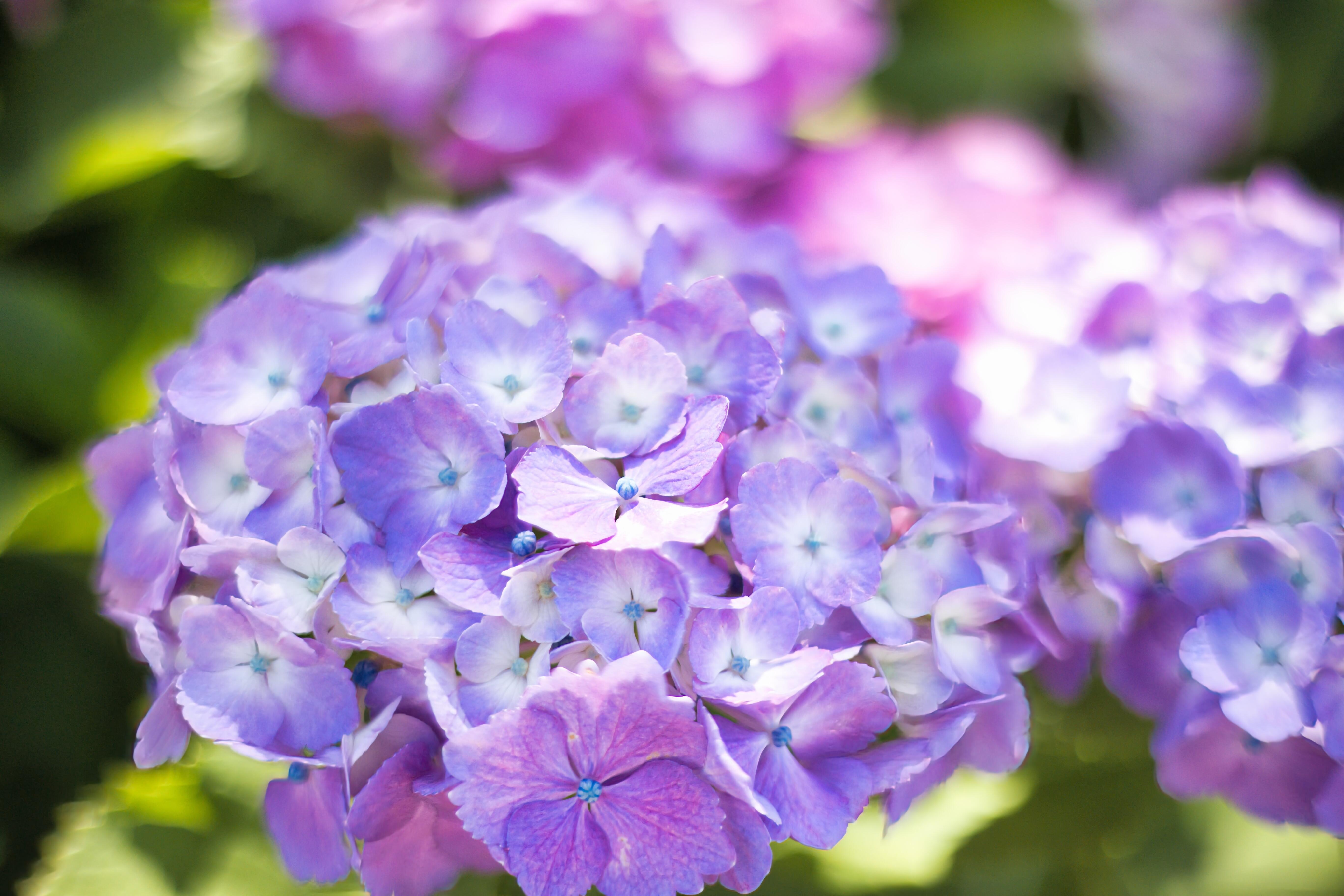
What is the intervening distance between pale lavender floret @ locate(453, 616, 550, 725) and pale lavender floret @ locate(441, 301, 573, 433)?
3.2 inches

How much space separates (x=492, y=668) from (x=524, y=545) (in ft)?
0.16

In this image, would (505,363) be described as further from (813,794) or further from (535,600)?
(813,794)

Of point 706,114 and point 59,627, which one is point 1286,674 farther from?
point 59,627

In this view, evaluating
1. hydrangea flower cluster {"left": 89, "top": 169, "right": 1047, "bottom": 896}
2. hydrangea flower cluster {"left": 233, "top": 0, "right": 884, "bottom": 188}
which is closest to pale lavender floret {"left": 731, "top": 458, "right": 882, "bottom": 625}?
hydrangea flower cluster {"left": 89, "top": 169, "right": 1047, "bottom": 896}

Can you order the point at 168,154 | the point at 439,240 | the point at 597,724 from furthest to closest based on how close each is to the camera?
the point at 168,154
the point at 439,240
the point at 597,724

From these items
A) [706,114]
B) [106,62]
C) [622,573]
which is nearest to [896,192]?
[706,114]

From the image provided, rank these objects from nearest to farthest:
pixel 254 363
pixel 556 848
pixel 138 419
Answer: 1. pixel 556 848
2. pixel 254 363
3. pixel 138 419

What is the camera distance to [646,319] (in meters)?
0.47

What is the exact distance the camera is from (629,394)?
437 mm

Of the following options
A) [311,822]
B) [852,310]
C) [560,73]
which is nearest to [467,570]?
[311,822]

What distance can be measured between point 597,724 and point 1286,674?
30cm

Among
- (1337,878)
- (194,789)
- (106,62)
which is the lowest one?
(1337,878)

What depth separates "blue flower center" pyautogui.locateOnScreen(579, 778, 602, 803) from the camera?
1.23 feet

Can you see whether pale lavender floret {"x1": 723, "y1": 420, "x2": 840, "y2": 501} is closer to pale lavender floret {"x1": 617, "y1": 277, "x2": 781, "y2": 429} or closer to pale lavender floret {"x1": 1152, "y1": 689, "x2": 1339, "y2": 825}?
pale lavender floret {"x1": 617, "y1": 277, "x2": 781, "y2": 429}
